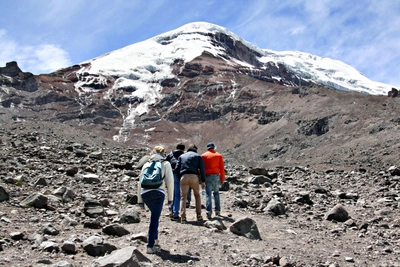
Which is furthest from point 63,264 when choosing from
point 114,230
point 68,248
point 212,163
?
point 212,163

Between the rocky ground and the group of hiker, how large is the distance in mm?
422

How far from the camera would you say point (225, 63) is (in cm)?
Answer: 19838

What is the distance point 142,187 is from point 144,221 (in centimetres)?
285

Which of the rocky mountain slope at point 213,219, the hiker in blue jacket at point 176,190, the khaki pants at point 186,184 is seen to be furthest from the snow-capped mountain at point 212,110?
the khaki pants at point 186,184

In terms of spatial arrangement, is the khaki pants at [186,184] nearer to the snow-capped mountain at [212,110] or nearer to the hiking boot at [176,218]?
the hiking boot at [176,218]

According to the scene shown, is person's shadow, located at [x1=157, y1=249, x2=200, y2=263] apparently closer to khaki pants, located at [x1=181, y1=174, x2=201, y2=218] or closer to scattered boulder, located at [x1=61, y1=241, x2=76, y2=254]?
scattered boulder, located at [x1=61, y1=241, x2=76, y2=254]

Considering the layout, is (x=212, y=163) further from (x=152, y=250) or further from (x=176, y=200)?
(x=152, y=250)

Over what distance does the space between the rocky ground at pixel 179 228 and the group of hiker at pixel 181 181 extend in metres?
0.42

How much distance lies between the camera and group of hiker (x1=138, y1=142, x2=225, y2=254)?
26.8 feet

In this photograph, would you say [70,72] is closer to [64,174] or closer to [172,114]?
[172,114]

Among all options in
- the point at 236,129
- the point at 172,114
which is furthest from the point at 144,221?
the point at 172,114

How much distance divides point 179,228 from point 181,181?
1356 mm

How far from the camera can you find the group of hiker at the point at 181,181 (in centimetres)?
816

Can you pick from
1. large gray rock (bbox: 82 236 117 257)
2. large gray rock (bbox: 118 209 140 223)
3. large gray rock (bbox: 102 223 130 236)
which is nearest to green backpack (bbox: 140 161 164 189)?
large gray rock (bbox: 82 236 117 257)
